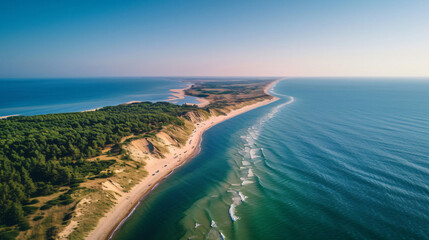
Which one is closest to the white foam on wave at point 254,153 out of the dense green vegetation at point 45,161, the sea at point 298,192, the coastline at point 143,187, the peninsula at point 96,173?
the sea at point 298,192

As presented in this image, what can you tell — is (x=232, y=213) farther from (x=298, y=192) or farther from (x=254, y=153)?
(x=254, y=153)

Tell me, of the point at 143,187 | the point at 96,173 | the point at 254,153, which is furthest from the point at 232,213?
the point at 96,173

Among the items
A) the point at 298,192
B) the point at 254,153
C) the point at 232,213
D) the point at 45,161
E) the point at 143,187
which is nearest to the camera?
the point at 232,213

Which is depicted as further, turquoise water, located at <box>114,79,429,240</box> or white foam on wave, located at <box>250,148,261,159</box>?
white foam on wave, located at <box>250,148,261,159</box>

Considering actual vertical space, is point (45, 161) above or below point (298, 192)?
above

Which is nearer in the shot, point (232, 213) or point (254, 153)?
point (232, 213)

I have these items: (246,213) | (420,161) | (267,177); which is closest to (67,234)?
(246,213)

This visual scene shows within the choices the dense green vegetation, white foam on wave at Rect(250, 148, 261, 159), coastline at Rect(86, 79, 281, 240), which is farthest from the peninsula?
white foam on wave at Rect(250, 148, 261, 159)

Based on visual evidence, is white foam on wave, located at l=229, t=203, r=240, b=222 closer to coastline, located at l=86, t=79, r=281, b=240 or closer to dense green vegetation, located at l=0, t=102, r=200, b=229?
coastline, located at l=86, t=79, r=281, b=240
